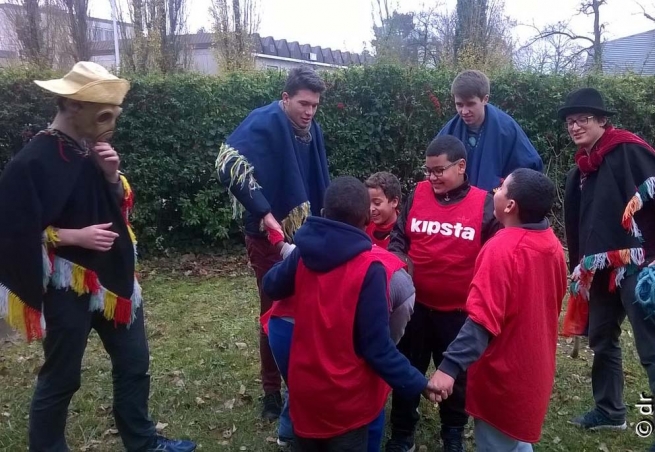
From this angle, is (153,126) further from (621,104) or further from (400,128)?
(621,104)

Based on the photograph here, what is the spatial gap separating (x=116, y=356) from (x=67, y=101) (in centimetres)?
131

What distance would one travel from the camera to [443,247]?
311cm

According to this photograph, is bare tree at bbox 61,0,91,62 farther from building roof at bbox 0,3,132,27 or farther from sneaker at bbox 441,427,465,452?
sneaker at bbox 441,427,465,452

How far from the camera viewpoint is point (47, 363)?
2.85m

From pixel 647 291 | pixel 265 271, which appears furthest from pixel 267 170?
pixel 647 291

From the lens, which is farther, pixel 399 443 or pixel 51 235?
pixel 399 443

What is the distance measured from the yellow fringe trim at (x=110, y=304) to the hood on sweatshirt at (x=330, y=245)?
3.70 feet

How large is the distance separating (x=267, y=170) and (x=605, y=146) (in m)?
1.95

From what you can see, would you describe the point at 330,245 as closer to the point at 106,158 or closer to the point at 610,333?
the point at 106,158

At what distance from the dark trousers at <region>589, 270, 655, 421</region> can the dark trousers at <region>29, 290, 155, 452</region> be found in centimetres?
265

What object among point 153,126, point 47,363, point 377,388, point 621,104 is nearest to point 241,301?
point 153,126

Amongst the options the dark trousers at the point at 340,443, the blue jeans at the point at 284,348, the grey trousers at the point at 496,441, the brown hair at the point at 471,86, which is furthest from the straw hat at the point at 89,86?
the grey trousers at the point at 496,441

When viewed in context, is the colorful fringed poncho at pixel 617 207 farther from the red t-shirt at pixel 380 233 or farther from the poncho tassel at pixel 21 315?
the poncho tassel at pixel 21 315

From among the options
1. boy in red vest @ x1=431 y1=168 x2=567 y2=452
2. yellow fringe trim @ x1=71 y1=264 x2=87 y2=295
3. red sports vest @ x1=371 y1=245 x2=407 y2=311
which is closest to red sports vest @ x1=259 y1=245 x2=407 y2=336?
red sports vest @ x1=371 y1=245 x2=407 y2=311
